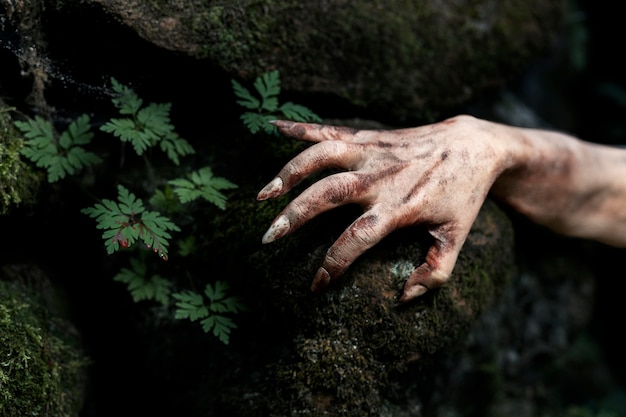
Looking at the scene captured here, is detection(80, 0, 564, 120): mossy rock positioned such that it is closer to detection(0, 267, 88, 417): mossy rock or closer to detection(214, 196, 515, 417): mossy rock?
detection(214, 196, 515, 417): mossy rock

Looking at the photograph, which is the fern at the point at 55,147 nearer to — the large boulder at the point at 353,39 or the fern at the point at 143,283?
the large boulder at the point at 353,39

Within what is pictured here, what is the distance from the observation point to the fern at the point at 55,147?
74.5 inches

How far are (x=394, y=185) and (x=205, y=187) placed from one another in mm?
580

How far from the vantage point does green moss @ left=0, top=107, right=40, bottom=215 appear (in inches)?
71.2

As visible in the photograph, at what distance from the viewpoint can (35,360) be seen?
1765 millimetres

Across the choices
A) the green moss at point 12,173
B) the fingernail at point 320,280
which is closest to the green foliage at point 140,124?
the green moss at point 12,173

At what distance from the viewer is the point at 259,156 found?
2137mm

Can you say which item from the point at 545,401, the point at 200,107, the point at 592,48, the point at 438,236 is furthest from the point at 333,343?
the point at 592,48

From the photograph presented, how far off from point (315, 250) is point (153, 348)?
0.74 metres

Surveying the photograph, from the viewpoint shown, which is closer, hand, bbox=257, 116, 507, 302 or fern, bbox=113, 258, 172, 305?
hand, bbox=257, 116, 507, 302

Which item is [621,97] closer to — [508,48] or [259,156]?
[508,48]

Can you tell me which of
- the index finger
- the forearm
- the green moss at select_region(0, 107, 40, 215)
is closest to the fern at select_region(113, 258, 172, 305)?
the green moss at select_region(0, 107, 40, 215)

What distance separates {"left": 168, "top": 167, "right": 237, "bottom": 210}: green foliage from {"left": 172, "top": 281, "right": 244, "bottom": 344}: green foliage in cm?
26

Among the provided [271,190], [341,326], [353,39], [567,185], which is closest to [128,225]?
[271,190]
